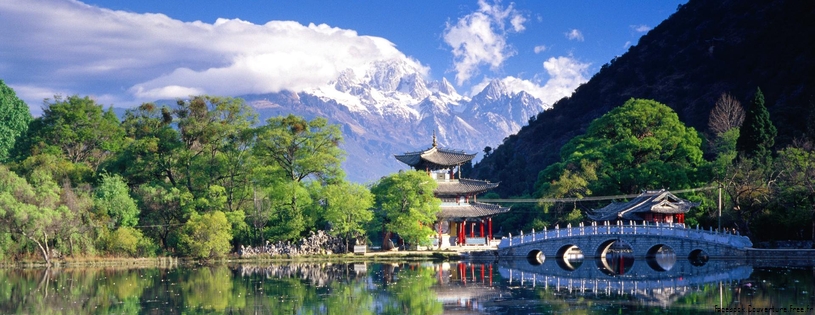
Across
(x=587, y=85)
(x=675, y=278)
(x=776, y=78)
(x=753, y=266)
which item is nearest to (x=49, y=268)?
(x=675, y=278)

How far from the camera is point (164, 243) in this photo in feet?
183

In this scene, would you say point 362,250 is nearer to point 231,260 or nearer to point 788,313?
point 231,260

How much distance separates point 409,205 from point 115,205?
1745 cm

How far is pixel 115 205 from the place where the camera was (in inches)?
2087

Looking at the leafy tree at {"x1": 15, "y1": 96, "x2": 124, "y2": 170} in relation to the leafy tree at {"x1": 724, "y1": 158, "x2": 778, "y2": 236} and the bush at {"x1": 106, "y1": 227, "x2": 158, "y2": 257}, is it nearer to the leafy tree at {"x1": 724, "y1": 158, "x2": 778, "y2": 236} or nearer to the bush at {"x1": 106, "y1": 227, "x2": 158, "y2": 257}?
the bush at {"x1": 106, "y1": 227, "x2": 158, "y2": 257}

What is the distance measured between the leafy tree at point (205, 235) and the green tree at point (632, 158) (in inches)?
826

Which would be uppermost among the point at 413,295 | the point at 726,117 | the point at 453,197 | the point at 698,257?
the point at 726,117

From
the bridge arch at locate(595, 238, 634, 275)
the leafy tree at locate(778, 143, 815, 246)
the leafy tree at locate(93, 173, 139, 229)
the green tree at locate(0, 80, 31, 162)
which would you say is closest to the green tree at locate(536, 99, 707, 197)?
the bridge arch at locate(595, 238, 634, 275)

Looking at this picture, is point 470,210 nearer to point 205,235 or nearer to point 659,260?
point 659,260

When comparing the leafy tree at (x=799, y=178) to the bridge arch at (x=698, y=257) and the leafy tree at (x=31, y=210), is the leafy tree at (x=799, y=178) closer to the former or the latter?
the bridge arch at (x=698, y=257)

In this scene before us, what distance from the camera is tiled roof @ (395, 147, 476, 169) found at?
6419cm

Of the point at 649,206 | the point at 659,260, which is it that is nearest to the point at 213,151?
the point at 649,206

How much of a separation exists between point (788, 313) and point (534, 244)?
27552 millimetres

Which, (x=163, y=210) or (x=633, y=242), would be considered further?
(x=163, y=210)
